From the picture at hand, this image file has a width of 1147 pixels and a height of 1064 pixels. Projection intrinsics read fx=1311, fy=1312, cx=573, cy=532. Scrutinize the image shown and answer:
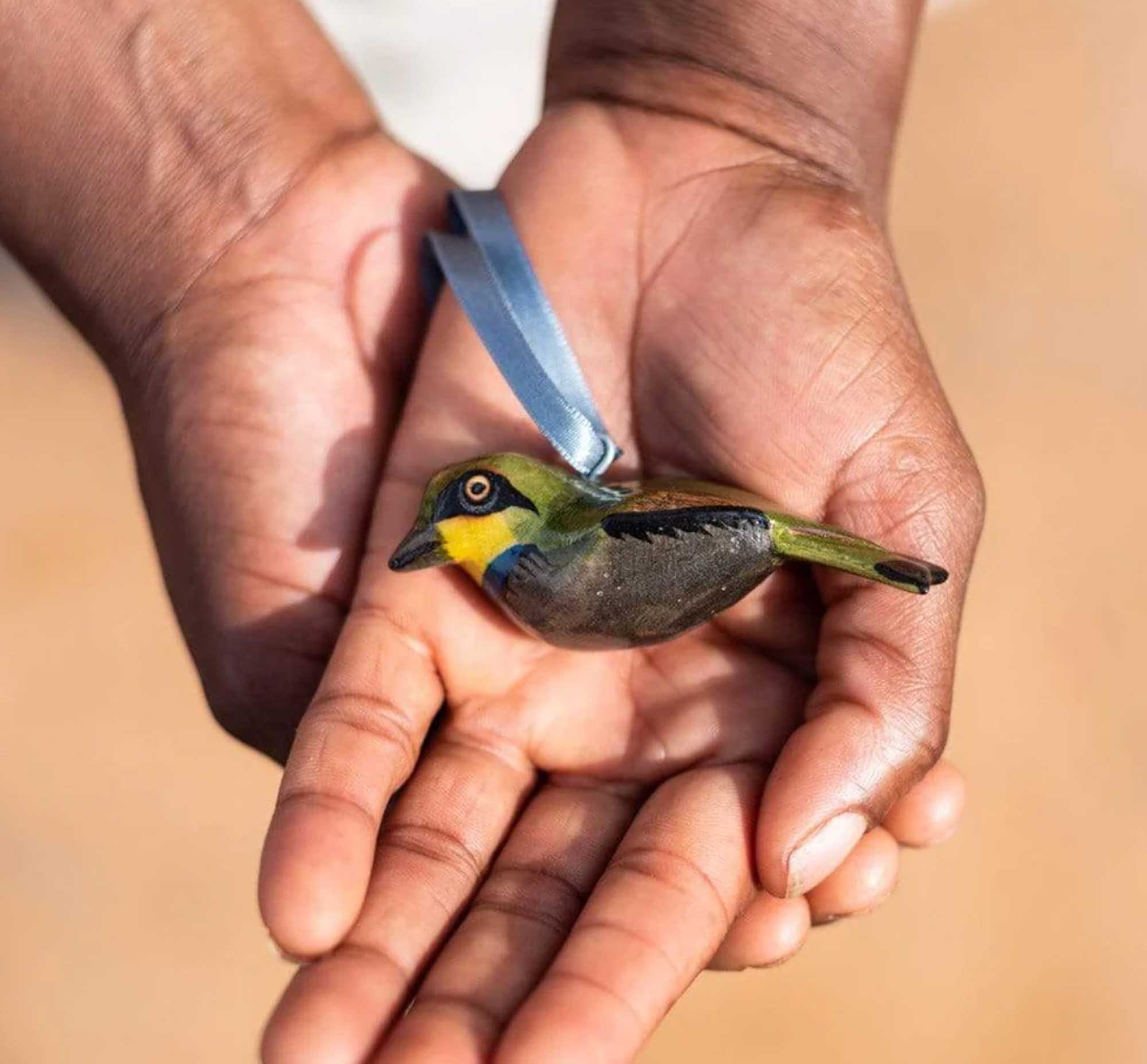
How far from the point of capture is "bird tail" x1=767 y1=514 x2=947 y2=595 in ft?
7.73

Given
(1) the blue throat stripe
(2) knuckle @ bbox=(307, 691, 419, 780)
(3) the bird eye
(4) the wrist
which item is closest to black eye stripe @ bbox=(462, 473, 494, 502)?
(3) the bird eye

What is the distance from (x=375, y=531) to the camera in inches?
112

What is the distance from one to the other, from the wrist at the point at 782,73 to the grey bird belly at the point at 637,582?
3.69 feet

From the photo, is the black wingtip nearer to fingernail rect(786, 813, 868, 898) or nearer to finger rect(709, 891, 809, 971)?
fingernail rect(786, 813, 868, 898)

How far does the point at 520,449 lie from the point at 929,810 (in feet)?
3.82

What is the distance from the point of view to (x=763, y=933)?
245 cm

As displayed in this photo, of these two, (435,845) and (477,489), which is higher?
(477,489)

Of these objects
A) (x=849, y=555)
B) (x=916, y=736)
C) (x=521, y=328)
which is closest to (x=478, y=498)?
(x=521, y=328)

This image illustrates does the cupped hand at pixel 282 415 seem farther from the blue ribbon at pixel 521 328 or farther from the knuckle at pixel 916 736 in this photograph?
the knuckle at pixel 916 736

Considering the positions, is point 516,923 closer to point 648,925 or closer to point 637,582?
point 648,925

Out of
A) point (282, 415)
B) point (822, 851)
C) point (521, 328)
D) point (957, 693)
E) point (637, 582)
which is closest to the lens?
point (822, 851)

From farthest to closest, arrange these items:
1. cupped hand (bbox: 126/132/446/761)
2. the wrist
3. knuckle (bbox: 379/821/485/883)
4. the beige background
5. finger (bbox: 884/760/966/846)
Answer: the beige background
the wrist
cupped hand (bbox: 126/132/446/761)
finger (bbox: 884/760/966/846)
knuckle (bbox: 379/821/485/883)

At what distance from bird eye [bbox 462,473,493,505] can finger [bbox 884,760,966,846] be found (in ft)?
3.40

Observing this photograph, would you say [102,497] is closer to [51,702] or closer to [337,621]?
[51,702]
